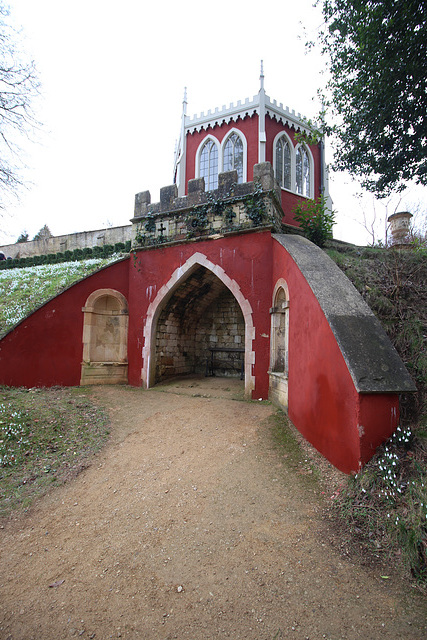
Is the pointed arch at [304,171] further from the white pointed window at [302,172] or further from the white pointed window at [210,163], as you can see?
the white pointed window at [210,163]

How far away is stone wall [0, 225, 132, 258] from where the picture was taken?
18.6 meters

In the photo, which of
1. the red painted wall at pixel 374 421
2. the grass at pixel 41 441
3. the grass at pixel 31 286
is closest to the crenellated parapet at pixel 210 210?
the grass at pixel 31 286

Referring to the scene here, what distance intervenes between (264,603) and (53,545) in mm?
1926

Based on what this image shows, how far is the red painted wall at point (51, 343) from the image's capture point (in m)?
7.20

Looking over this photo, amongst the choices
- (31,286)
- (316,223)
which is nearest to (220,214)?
(316,223)

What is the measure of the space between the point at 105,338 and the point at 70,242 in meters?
14.4

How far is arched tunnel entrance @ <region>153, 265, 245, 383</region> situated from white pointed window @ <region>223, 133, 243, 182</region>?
20.1 ft

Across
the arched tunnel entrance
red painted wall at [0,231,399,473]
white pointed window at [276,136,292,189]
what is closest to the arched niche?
red painted wall at [0,231,399,473]

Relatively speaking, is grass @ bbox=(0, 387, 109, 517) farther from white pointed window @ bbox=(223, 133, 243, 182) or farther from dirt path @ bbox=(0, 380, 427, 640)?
white pointed window @ bbox=(223, 133, 243, 182)

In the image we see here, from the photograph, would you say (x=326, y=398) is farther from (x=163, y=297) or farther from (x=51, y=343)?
(x=51, y=343)

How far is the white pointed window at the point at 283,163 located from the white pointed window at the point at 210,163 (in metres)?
2.59

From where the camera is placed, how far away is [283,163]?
44.5 ft

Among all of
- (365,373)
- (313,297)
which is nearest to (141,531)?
(365,373)

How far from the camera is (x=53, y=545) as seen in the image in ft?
9.58
